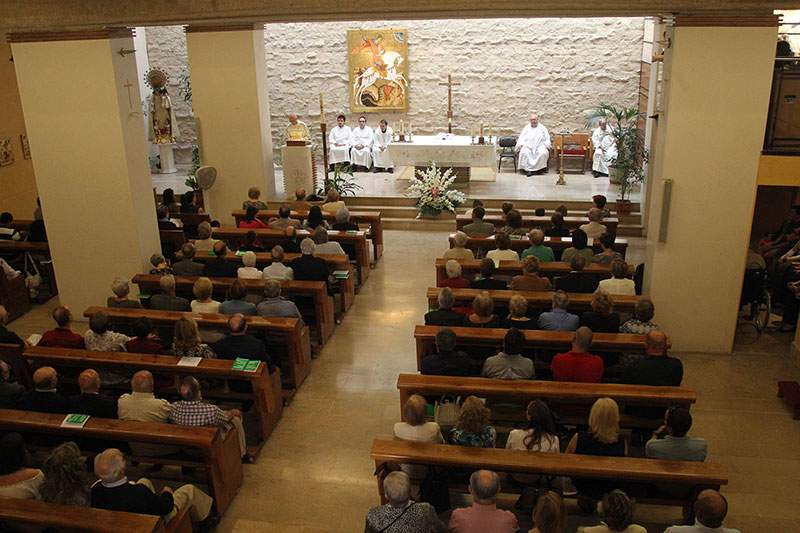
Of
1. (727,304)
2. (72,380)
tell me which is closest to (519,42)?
(727,304)

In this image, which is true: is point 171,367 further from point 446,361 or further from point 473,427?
point 473,427

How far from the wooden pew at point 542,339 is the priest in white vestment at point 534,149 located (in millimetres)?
9145

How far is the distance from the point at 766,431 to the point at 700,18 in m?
3.87

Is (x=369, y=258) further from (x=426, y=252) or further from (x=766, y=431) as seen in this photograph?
(x=766, y=431)

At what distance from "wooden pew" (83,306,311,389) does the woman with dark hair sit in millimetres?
2196

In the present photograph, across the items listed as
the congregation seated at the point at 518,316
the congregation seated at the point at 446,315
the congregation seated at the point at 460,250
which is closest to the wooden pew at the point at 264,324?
the congregation seated at the point at 446,315

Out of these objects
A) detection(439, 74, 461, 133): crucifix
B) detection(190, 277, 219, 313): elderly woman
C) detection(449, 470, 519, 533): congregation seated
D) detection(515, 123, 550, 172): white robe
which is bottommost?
detection(449, 470, 519, 533): congregation seated

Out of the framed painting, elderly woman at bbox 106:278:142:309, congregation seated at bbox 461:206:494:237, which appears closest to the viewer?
elderly woman at bbox 106:278:142:309

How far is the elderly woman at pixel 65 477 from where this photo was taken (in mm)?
4047

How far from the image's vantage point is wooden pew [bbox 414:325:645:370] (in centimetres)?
593

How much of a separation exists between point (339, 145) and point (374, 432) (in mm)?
10410

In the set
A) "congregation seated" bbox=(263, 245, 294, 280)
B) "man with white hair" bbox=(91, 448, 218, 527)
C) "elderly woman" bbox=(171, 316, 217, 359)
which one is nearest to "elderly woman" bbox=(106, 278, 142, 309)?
"elderly woman" bbox=(171, 316, 217, 359)

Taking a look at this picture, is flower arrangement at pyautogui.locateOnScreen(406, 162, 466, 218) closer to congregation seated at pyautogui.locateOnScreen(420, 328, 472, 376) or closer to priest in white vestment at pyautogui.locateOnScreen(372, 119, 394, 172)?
priest in white vestment at pyautogui.locateOnScreen(372, 119, 394, 172)

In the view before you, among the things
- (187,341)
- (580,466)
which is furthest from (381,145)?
(580,466)
